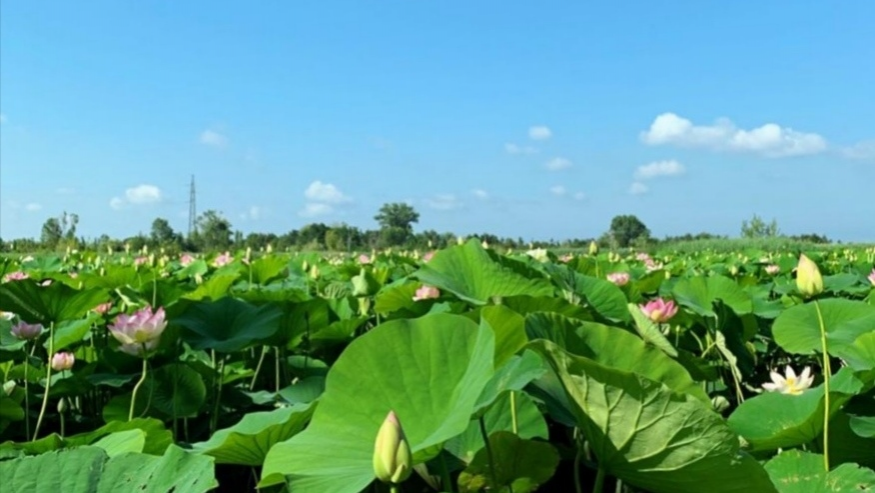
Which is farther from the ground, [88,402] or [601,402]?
[601,402]

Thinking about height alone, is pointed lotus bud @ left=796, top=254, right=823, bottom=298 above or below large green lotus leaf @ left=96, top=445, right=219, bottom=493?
above

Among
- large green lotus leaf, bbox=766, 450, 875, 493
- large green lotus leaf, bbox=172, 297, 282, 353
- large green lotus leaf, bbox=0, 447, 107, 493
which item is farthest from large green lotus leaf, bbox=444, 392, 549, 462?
large green lotus leaf, bbox=172, 297, 282, 353

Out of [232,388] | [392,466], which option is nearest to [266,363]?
[232,388]

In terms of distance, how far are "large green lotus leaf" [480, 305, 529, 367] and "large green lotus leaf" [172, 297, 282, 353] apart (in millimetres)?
594

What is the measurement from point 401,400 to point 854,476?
34cm

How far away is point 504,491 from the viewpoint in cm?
67

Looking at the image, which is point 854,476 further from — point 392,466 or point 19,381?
point 19,381

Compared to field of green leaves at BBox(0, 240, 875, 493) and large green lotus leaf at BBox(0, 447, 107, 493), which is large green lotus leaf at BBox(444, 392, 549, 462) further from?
large green lotus leaf at BBox(0, 447, 107, 493)

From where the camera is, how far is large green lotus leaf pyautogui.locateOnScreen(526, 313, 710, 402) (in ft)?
2.00

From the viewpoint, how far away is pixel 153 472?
0.54 metres

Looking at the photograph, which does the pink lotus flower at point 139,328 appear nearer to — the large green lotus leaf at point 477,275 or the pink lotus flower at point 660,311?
the large green lotus leaf at point 477,275

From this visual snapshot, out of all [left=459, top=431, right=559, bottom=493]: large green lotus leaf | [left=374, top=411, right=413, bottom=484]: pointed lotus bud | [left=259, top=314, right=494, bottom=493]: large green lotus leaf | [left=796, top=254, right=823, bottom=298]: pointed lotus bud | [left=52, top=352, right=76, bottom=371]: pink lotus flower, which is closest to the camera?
[left=374, top=411, right=413, bottom=484]: pointed lotus bud

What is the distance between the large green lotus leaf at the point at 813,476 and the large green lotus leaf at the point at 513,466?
174 mm

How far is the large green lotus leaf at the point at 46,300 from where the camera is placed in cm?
114
